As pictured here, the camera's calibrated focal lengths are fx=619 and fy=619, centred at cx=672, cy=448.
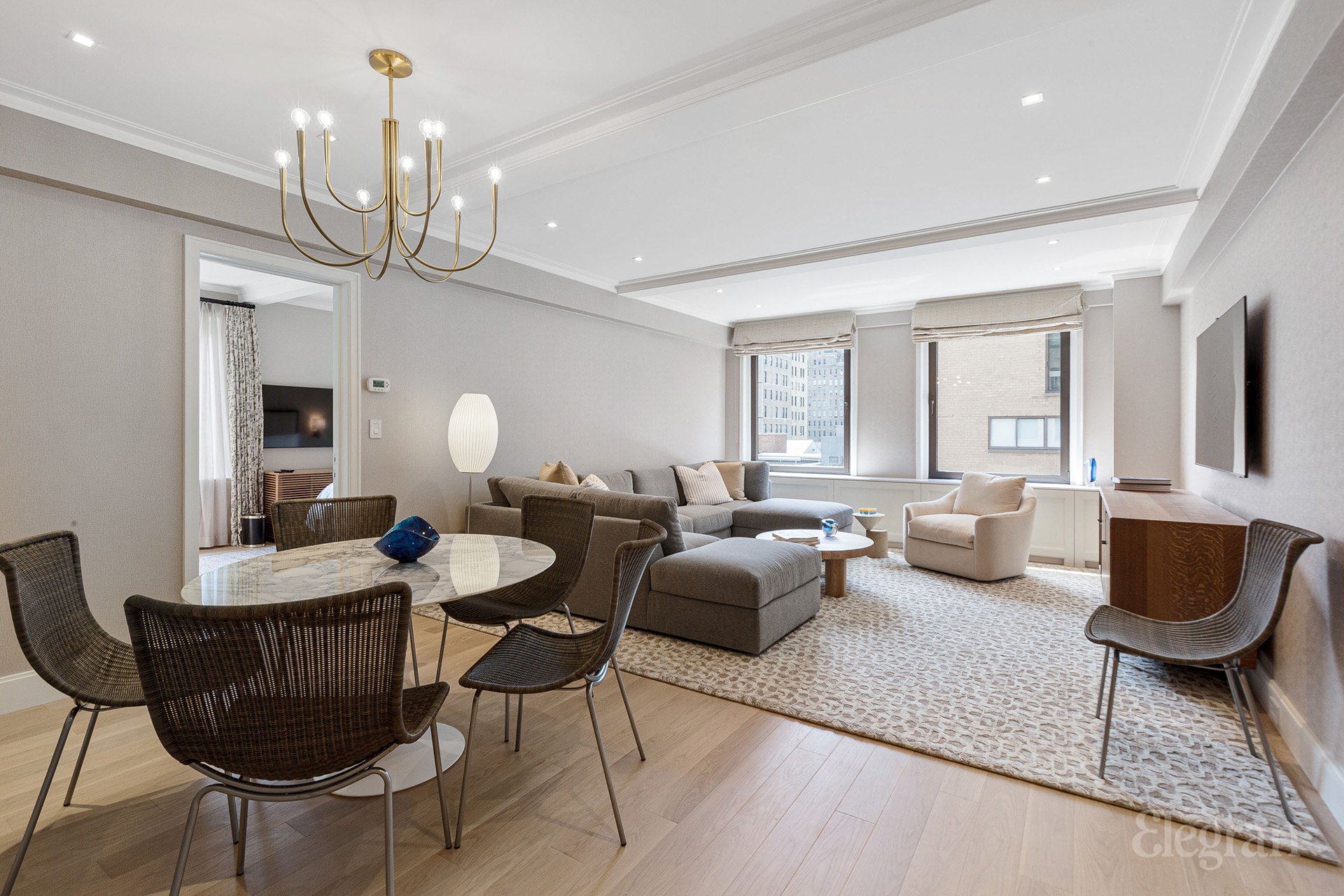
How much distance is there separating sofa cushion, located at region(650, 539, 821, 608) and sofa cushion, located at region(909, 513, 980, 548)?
1.79 metres

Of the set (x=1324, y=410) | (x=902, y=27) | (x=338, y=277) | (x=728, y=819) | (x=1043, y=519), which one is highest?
(x=902, y=27)

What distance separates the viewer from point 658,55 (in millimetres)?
2264

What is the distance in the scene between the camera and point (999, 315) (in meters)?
5.89

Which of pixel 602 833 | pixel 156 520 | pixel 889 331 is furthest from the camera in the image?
pixel 889 331

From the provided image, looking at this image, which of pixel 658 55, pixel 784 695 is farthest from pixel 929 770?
pixel 658 55

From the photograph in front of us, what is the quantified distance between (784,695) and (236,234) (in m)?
3.54

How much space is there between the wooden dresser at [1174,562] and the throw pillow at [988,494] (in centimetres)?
193

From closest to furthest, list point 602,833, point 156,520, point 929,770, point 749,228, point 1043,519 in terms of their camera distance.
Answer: point 602,833, point 929,770, point 156,520, point 749,228, point 1043,519

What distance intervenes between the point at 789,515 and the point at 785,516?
0.04 meters

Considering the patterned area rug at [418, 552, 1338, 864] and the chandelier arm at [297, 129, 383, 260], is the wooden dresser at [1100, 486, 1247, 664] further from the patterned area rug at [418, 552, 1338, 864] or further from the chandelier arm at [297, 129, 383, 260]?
the chandelier arm at [297, 129, 383, 260]

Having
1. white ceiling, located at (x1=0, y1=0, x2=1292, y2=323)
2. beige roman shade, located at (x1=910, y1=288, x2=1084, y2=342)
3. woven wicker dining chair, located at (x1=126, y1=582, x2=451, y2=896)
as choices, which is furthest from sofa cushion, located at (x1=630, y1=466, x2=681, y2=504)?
woven wicker dining chair, located at (x1=126, y1=582, x2=451, y2=896)

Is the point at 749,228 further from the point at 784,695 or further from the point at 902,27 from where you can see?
the point at 784,695

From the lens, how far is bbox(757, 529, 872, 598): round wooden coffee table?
4.09 meters

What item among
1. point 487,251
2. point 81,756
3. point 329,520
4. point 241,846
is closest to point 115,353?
point 329,520
